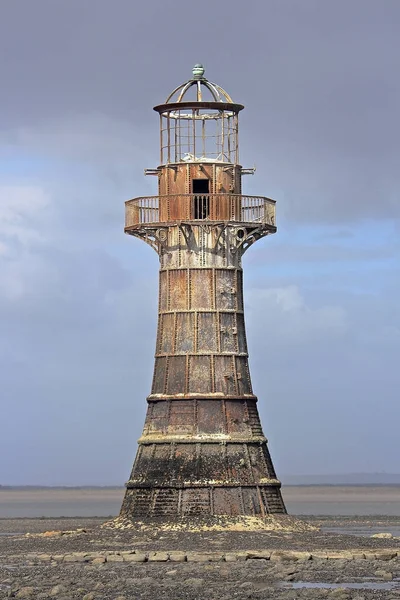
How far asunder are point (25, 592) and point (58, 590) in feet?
2.84

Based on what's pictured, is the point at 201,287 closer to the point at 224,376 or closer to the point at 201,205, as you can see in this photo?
the point at 201,205

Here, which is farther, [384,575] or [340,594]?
[384,575]

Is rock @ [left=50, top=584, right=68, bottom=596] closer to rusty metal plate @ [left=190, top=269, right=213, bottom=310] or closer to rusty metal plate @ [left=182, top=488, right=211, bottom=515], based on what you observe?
rusty metal plate @ [left=182, top=488, right=211, bottom=515]

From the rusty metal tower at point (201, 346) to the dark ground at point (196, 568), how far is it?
1877mm

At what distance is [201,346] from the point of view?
6769cm

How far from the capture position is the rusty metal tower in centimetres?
6650

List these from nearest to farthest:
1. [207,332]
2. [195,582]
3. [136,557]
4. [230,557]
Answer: [195,582]
[230,557]
[136,557]
[207,332]

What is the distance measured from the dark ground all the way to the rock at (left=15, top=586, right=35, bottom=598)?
26 mm

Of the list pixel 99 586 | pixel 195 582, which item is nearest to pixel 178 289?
pixel 195 582

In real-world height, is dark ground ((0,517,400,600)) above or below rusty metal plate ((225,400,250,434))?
below

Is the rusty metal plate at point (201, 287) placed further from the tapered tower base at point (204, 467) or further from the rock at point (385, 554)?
the rock at point (385, 554)

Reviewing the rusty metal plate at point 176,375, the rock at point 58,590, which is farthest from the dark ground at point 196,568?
the rusty metal plate at point 176,375

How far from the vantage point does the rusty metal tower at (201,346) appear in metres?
66.5

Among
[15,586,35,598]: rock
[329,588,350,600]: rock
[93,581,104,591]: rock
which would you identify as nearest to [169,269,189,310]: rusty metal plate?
[93,581,104,591]: rock
